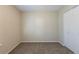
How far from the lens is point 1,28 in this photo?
11.9ft

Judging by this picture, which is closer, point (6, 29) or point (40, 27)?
point (6, 29)

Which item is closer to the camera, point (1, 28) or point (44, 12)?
point (1, 28)

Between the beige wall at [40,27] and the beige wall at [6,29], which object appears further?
the beige wall at [40,27]

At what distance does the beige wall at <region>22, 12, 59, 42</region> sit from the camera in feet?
24.1

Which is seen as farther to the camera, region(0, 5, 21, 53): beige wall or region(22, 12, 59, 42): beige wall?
region(22, 12, 59, 42): beige wall

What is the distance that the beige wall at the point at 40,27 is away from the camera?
24.1 feet

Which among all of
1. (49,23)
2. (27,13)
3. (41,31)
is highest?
(27,13)

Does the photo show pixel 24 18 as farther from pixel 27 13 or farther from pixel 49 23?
pixel 49 23

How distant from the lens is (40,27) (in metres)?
7.41
